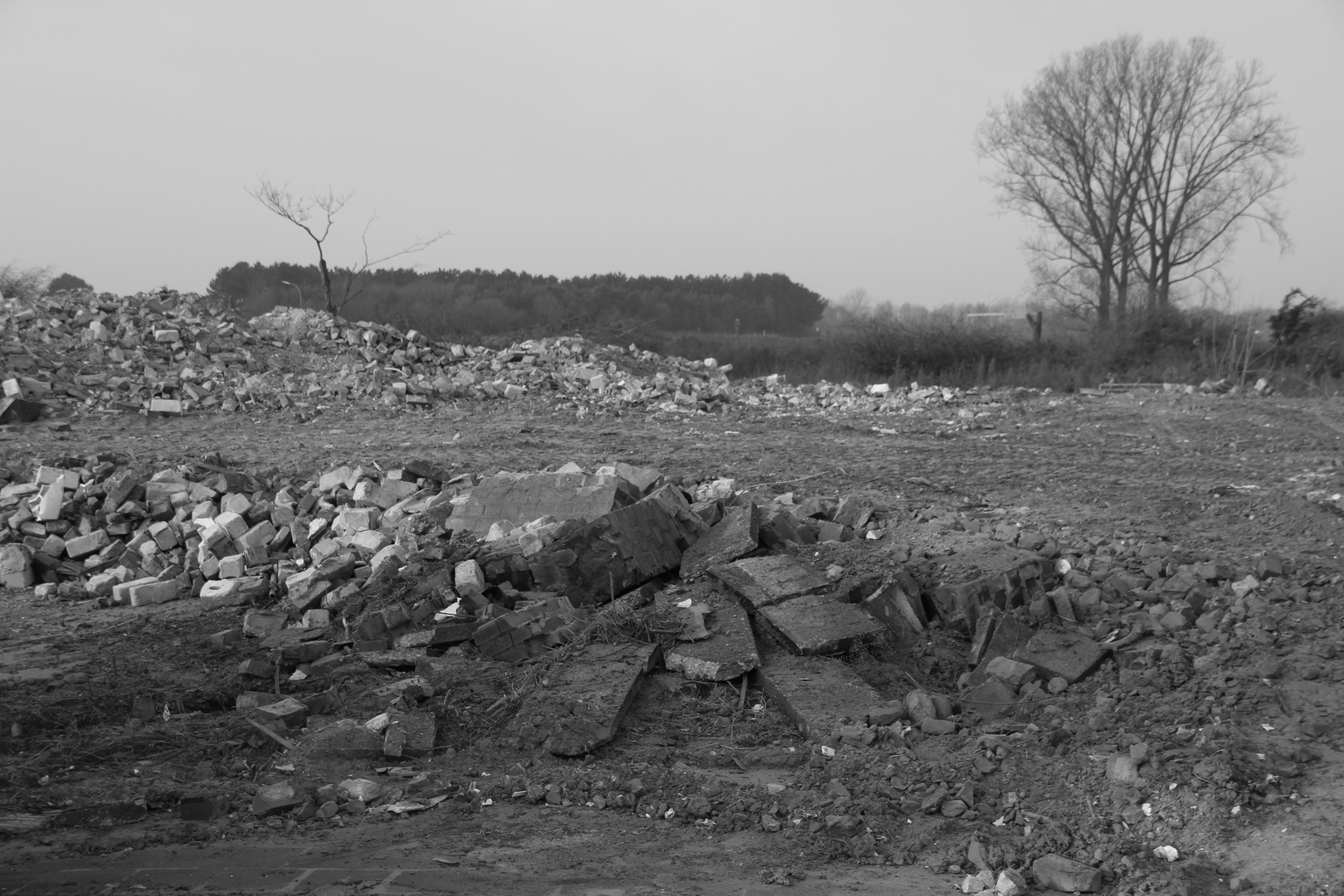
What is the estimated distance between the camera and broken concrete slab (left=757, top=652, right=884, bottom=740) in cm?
467

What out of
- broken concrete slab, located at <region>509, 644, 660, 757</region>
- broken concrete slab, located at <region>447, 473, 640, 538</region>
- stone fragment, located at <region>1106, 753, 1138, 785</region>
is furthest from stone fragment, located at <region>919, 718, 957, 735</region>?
broken concrete slab, located at <region>447, 473, 640, 538</region>

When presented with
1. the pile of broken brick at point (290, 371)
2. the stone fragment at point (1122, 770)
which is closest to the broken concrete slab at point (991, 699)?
the stone fragment at point (1122, 770)

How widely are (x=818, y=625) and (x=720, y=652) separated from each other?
59 centimetres

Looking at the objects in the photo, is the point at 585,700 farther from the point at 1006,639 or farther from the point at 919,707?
the point at 1006,639

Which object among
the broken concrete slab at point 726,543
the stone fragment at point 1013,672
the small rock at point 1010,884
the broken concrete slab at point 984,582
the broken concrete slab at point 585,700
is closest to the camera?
the small rock at point 1010,884

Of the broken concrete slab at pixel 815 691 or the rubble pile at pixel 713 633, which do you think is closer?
the rubble pile at pixel 713 633

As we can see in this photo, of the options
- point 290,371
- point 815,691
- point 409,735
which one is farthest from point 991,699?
point 290,371

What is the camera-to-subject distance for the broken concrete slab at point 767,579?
5629 mm

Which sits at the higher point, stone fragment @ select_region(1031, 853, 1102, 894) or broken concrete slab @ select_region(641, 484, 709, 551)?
broken concrete slab @ select_region(641, 484, 709, 551)

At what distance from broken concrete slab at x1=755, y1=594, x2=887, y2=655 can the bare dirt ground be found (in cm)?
19

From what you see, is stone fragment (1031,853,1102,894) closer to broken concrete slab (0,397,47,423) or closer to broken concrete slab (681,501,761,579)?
broken concrete slab (681,501,761,579)

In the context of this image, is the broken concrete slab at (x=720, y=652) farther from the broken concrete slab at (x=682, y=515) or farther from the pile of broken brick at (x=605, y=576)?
the broken concrete slab at (x=682, y=515)

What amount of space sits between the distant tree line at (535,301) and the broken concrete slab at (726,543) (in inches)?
573

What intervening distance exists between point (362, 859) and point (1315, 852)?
128 inches
